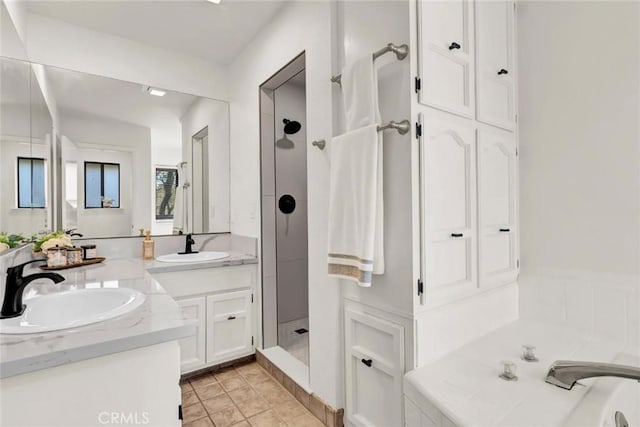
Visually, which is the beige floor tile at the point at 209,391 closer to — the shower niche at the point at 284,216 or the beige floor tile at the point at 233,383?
the beige floor tile at the point at 233,383

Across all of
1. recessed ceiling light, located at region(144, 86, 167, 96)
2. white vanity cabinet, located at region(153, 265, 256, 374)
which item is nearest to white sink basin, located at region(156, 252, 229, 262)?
white vanity cabinet, located at region(153, 265, 256, 374)

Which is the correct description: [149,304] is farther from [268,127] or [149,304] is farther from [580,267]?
[580,267]

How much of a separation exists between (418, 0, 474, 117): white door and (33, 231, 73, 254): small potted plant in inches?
83.3

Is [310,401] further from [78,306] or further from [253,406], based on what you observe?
[78,306]

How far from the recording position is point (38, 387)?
81 centimetres

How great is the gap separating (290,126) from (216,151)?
716 mm

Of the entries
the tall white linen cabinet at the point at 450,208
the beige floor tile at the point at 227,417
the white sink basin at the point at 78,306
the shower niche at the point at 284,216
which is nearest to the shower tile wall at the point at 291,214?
the shower niche at the point at 284,216

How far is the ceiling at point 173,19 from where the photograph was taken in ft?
6.78

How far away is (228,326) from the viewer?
7.72 ft

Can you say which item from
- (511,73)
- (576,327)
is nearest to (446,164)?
(511,73)

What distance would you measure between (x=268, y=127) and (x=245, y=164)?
0.39 m

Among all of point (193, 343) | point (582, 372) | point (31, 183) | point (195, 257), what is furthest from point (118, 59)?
point (582, 372)

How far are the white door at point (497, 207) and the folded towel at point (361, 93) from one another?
60 cm

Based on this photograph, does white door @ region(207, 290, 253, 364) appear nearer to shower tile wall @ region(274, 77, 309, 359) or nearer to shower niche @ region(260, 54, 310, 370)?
shower niche @ region(260, 54, 310, 370)
